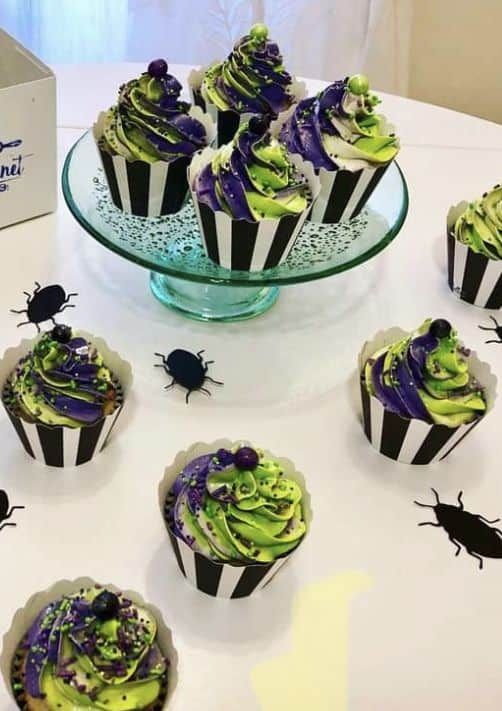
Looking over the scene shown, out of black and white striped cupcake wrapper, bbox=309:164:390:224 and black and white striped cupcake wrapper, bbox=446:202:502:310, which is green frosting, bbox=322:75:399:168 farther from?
black and white striped cupcake wrapper, bbox=446:202:502:310

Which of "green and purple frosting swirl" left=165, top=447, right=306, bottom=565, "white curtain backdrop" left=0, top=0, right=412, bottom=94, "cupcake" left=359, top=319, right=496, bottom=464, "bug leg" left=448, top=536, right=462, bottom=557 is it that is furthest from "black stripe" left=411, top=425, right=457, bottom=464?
"white curtain backdrop" left=0, top=0, right=412, bottom=94

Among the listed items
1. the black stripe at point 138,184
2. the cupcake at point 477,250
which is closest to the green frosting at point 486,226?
the cupcake at point 477,250

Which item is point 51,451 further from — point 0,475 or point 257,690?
point 257,690

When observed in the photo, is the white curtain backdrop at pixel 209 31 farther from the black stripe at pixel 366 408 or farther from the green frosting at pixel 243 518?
the green frosting at pixel 243 518

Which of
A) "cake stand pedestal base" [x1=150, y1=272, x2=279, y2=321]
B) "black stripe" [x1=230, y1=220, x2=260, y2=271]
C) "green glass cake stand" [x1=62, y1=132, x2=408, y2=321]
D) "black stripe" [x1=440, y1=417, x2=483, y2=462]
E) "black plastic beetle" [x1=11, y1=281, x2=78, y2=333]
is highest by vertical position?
"black stripe" [x1=230, y1=220, x2=260, y2=271]

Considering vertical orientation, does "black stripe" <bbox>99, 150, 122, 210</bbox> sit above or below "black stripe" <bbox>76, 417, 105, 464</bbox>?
above

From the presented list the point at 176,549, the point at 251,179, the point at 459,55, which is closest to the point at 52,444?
the point at 176,549

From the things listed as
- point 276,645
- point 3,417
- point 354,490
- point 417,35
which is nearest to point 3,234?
point 3,417
